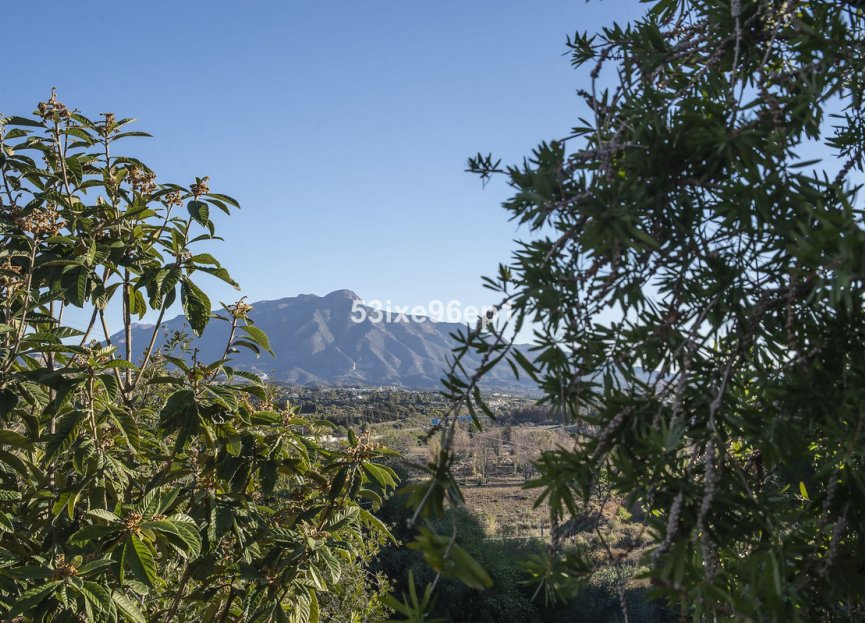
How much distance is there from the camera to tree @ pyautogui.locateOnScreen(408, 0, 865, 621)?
87 cm

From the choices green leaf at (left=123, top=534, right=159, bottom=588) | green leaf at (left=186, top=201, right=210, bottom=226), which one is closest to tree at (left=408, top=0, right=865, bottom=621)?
green leaf at (left=123, top=534, right=159, bottom=588)

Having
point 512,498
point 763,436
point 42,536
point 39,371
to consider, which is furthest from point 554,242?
point 512,498

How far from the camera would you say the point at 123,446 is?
270 cm

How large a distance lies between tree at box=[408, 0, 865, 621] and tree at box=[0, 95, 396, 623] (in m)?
1.75

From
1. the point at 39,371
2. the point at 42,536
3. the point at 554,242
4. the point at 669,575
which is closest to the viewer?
the point at 669,575

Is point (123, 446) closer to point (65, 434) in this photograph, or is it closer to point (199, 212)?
point (65, 434)

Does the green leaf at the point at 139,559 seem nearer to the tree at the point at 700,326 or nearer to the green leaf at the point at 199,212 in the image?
the green leaf at the point at 199,212

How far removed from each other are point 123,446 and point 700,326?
2503mm

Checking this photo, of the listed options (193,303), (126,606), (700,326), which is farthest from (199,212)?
(700,326)

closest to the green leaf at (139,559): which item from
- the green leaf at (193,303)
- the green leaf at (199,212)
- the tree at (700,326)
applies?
the green leaf at (193,303)

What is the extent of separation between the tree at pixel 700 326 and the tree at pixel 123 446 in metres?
1.75

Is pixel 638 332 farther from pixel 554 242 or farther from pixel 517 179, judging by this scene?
pixel 517 179

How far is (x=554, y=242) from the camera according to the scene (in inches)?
38.8

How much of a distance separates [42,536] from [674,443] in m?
2.74
